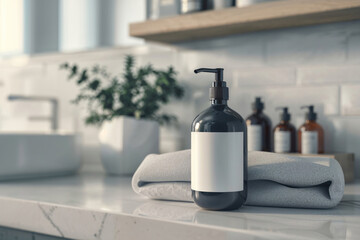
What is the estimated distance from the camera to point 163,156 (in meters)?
0.83

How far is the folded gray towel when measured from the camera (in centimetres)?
71

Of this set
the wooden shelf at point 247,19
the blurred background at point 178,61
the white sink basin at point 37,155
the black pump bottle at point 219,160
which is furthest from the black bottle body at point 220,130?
the white sink basin at point 37,155

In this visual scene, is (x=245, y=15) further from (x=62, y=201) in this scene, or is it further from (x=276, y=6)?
(x=62, y=201)

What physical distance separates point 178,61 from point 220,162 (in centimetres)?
80

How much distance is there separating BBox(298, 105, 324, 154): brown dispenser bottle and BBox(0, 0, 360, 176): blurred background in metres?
0.06

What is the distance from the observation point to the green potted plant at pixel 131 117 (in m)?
1.29

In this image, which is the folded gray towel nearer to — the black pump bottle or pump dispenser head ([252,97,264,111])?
the black pump bottle

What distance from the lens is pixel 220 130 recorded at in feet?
2.21

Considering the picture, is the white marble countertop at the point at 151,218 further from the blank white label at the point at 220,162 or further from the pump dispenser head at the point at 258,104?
the pump dispenser head at the point at 258,104

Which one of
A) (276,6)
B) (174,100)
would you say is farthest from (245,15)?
(174,100)

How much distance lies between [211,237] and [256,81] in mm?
773

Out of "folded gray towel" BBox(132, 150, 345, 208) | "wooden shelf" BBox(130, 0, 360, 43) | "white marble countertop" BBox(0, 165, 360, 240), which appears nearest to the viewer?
"white marble countertop" BBox(0, 165, 360, 240)

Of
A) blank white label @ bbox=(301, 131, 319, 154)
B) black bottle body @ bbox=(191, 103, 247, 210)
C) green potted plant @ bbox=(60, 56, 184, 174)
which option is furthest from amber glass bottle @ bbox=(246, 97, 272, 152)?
black bottle body @ bbox=(191, 103, 247, 210)

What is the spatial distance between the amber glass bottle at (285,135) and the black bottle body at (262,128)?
0.03 m
